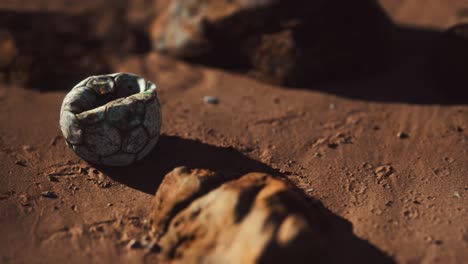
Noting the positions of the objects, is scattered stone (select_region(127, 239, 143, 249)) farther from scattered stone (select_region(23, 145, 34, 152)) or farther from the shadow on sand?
scattered stone (select_region(23, 145, 34, 152))

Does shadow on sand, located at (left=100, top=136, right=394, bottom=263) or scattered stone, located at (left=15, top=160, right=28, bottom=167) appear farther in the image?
scattered stone, located at (left=15, top=160, right=28, bottom=167)

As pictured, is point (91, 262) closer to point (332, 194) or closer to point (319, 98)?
point (332, 194)

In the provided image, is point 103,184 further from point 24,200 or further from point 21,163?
point 21,163

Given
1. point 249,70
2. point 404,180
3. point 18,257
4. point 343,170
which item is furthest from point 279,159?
point 18,257

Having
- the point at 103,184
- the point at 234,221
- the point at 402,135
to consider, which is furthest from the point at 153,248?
the point at 402,135

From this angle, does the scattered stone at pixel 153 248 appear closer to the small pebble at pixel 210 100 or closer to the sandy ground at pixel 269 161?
the sandy ground at pixel 269 161

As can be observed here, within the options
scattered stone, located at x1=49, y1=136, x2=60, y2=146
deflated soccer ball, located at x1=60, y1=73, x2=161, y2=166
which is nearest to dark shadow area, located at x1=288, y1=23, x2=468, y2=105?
deflated soccer ball, located at x1=60, y1=73, x2=161, y2=166

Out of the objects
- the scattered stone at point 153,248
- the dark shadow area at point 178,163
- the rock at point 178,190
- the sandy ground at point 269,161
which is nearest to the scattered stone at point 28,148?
the sandy ground at point 269,161
